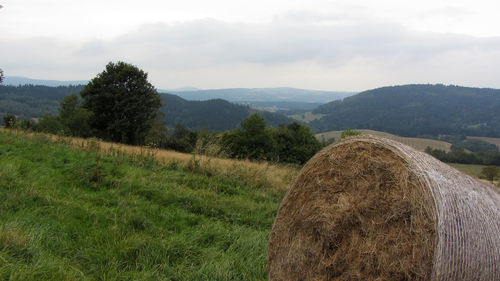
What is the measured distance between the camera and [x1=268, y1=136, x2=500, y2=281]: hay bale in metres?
Result: 2.36

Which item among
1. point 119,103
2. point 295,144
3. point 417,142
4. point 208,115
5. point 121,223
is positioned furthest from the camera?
point 208,115

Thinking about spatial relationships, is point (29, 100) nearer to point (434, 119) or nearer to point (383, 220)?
point (383, 220)

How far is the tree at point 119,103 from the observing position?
108 ft

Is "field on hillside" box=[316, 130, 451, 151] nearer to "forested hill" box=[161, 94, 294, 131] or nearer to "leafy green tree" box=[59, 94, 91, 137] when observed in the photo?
"leafy green tree" box=[59, 94, 91, 137]

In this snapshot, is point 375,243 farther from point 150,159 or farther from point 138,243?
point 150,159

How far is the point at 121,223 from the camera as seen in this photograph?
4.55 meters

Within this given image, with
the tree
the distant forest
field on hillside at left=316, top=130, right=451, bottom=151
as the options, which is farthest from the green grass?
the distant forest

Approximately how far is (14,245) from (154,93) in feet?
112

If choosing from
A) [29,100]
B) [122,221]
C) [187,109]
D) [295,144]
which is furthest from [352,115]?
[122,221]

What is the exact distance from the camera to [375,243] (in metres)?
2.72

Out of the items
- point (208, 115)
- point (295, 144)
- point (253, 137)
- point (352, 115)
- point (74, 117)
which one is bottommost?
point (295, 144)

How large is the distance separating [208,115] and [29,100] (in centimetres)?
7692

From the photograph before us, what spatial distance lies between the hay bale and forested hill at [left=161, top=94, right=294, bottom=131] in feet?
457

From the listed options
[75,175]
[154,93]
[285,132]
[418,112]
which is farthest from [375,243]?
[418,112]
